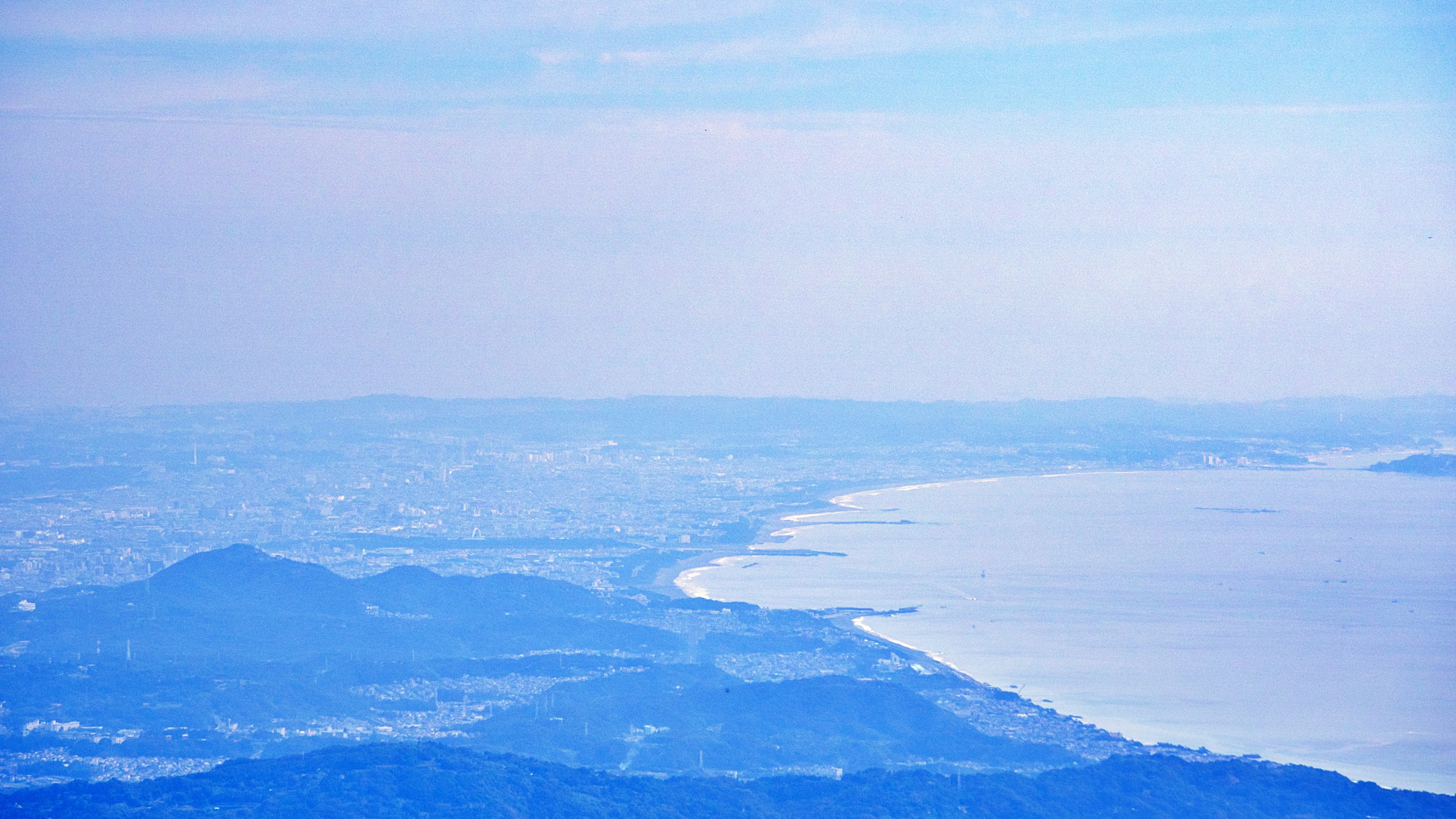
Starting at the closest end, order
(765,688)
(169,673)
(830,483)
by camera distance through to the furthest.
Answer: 1. (765,688)
2. (169,673)
3. (830,483)

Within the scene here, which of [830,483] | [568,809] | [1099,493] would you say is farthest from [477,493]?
[568,809]

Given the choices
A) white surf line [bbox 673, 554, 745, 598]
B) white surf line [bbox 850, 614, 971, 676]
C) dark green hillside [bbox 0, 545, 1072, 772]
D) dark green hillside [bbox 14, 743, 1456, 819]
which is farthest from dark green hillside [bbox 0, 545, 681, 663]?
dark green hillside [bbox 14, 743, 1456, 819]

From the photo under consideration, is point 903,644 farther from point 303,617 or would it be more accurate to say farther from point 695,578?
point 303,617

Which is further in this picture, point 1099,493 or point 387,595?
point 1099,493

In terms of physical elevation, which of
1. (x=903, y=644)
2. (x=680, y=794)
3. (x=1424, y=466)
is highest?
(x=1424, y=466)

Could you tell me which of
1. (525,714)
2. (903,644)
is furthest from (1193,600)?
(525,714)

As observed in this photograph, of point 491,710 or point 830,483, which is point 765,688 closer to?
point 491,710

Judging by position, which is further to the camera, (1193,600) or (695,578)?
(695,578)
